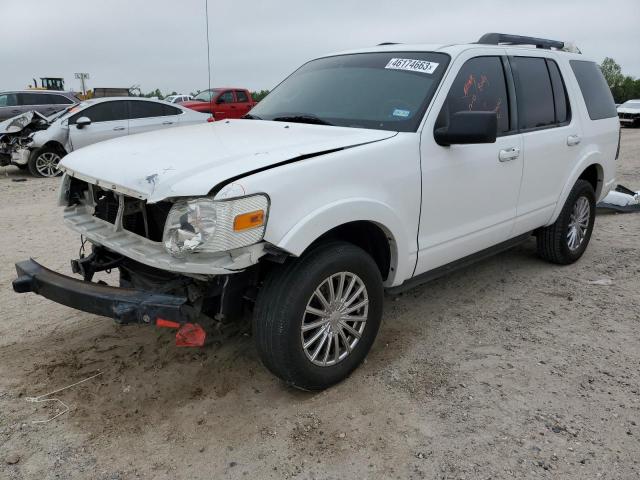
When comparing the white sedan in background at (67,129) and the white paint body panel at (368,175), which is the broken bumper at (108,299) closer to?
the white paint body panel at (368,175)

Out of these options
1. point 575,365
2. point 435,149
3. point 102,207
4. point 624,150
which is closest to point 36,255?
point 102,207

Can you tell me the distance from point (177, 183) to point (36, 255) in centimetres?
383

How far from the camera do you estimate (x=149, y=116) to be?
11742 millimetres

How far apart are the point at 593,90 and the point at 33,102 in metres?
15.2

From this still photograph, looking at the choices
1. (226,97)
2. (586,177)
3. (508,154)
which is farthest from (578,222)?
(226,97)

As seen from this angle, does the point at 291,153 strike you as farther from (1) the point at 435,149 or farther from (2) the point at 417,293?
(2) the point at 417,293

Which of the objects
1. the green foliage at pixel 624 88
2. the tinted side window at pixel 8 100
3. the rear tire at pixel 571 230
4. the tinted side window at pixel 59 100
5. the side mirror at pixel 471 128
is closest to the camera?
the side mirror at pixel 471 128

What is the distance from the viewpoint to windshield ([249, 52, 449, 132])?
11.4ft

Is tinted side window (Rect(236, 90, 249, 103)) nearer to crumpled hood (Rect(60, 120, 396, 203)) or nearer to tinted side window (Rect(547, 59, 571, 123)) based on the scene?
tinted side window (Rect(547, 59, 571, 123))

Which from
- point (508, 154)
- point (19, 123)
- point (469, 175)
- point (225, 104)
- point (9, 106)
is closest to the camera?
point (469, 175)

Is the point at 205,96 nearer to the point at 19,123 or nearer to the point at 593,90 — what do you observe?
the point at 19,123

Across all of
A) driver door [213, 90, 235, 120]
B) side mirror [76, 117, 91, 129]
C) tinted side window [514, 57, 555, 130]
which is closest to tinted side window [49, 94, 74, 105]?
driver door [213, 90, 235, 120]

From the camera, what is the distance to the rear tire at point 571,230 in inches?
196

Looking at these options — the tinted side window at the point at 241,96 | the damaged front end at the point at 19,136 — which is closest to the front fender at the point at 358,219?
the damaged front end at the point at 19,136
